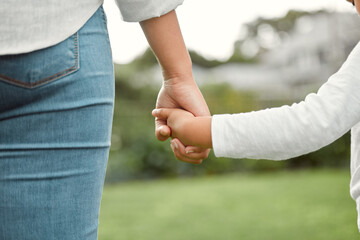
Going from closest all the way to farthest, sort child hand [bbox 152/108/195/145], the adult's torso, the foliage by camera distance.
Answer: the adult's torso, child hand [bbox 152/108/195/145], the foliage

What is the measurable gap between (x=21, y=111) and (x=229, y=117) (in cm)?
56

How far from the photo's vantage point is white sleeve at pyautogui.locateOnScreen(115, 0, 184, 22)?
96cm

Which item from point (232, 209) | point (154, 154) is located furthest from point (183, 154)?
point (154, 154)

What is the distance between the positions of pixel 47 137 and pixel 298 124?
64 centimetres

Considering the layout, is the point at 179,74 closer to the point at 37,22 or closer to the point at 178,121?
the point at 178,121

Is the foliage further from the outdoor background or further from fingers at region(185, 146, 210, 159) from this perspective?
fingers at region(185, 146, 210, 159)

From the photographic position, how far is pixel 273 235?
4387 mm

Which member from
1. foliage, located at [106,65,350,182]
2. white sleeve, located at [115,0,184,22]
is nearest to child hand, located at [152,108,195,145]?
white sleeve, located at [115,0,184,22]

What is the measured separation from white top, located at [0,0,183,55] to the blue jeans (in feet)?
0.05

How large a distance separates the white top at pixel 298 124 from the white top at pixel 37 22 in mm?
495

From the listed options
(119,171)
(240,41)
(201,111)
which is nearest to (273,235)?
(201,111)

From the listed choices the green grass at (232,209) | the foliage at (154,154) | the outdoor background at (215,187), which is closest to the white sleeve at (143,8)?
the outdoor background at (215,187)

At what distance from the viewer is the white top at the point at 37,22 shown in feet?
2.75

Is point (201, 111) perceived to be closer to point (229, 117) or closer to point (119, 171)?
point (229, 117)
